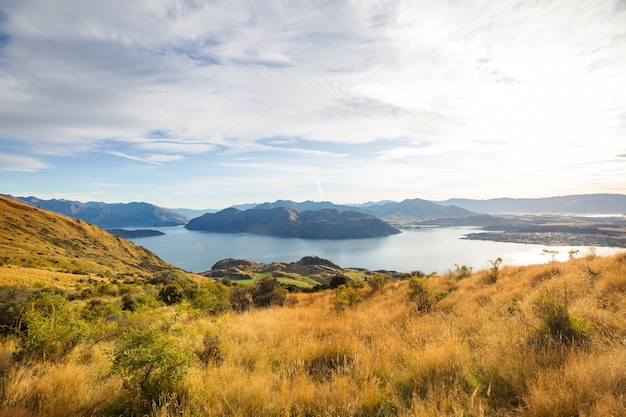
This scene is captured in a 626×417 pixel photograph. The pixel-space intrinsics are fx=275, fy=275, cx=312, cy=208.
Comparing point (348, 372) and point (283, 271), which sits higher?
point (348, 372)

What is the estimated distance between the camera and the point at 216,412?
3684 millimetres

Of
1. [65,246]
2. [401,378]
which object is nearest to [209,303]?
[401,378]

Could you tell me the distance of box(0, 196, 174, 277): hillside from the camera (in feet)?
278

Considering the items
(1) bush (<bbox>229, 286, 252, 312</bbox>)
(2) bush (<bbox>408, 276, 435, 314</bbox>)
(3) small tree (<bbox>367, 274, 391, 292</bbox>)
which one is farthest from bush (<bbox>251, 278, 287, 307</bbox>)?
(2) bush (<bbox>408, 276, 435, 314</bbox>)

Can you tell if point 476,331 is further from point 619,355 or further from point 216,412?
point 216,412

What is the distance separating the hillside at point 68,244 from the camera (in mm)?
84688

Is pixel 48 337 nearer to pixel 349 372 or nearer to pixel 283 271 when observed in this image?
pixel 349 372

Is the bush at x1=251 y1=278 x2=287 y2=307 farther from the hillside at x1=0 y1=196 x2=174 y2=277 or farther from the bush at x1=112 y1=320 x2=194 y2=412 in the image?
the hillside at x1=0 y1=196 x2=174 y2=277

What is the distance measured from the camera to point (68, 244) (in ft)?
380

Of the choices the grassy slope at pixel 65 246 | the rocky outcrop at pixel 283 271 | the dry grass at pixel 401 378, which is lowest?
the rocky outcrop at pixel 283 271

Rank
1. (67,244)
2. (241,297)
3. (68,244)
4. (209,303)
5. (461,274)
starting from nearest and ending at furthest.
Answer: (209,303) < (461,274) < (241,297) < (67,244) < (68,244)

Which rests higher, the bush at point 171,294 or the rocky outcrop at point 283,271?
the bush at point 171,294

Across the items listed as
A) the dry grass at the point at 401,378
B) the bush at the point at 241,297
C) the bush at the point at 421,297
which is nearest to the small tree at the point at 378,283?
the bush at the point at 421,297

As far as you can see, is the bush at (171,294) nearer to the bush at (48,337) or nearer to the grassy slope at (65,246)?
the bush at (48,337)
